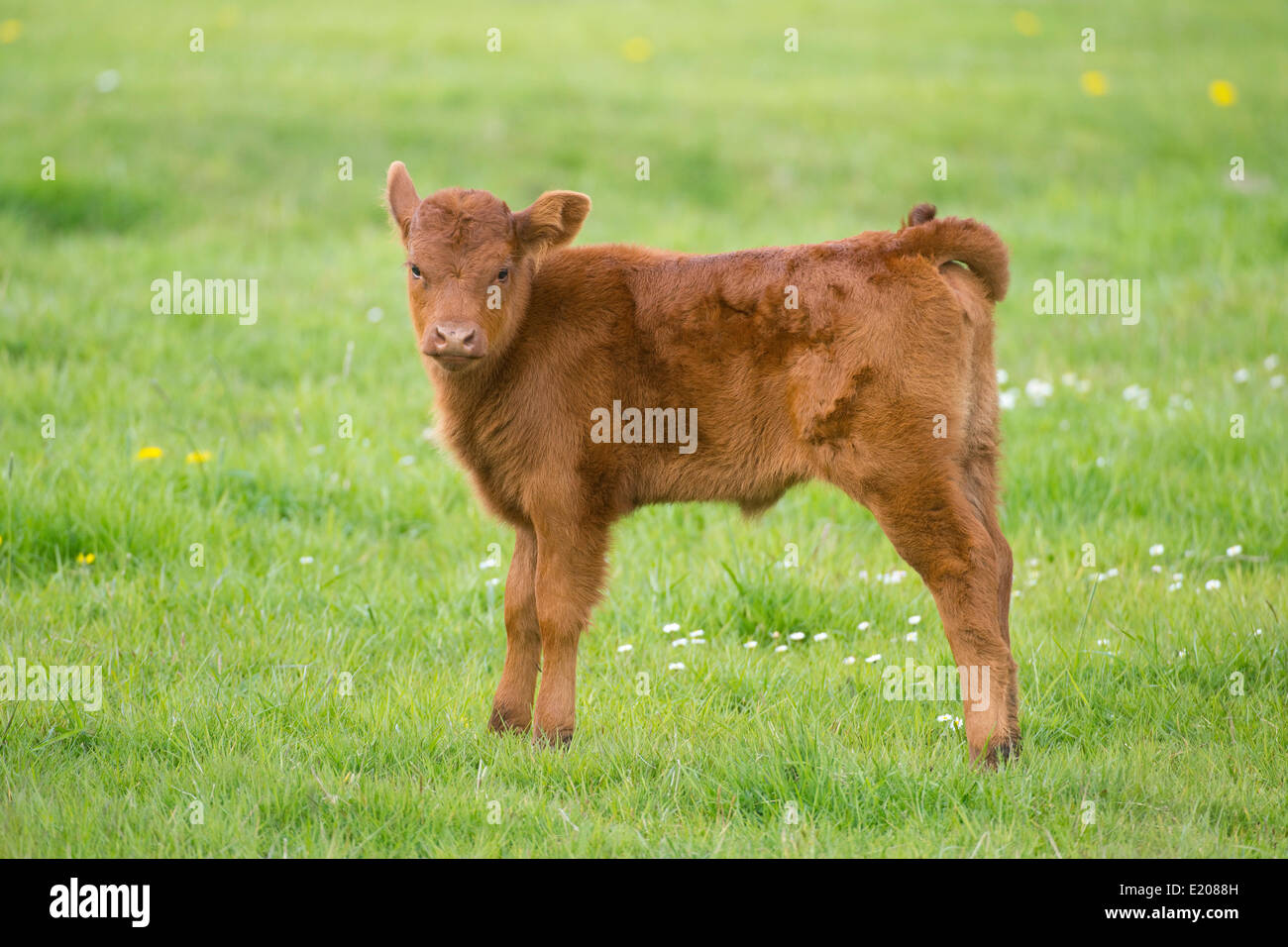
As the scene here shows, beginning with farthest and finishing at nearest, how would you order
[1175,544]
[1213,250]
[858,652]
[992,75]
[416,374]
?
[992,75] < [1213,250] < [416,374] < [1175,544] < [858,652]

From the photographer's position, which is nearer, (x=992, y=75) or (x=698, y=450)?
(x=698, y=450)

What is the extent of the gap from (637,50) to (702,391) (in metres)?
12.8

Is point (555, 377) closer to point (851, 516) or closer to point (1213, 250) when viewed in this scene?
point (851, 516)

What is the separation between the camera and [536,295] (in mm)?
4789

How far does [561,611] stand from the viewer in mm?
4555

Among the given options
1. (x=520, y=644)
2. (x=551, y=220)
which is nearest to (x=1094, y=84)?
(x=551, y=220)

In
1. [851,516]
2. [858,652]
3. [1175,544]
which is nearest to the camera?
[858,652]

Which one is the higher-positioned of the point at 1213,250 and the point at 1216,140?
the point at 1216,140

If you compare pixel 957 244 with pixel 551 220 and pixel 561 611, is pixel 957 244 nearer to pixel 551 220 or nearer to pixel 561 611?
pixel 551 220

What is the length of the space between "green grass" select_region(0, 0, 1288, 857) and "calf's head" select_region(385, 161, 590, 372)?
56.0 inches

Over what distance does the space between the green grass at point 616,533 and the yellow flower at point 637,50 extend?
48.1 inches

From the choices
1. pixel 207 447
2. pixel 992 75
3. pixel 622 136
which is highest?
pixel 992 75

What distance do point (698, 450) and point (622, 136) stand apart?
8.99 meters
